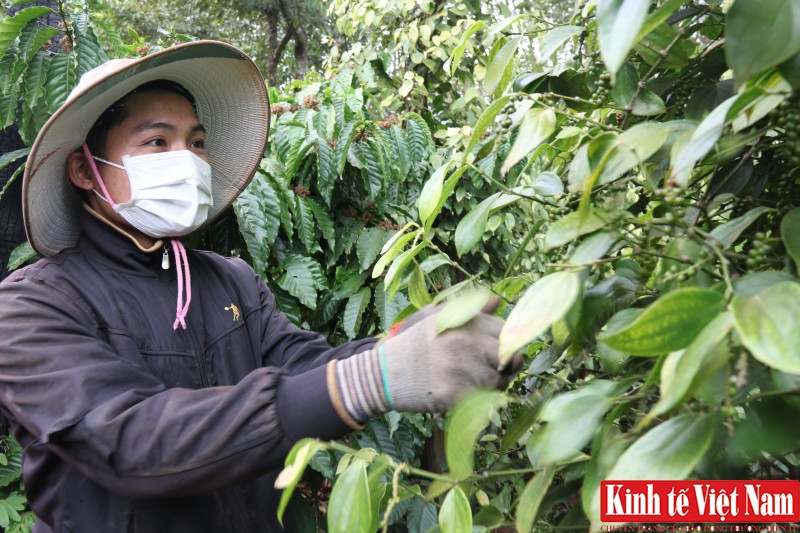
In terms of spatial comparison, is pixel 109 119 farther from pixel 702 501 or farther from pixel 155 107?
pixel 702 501

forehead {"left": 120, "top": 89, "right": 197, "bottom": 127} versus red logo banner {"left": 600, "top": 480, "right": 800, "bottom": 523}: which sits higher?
forehead {"left": 120, "top": 89, "right": 197, "bottom": 127}

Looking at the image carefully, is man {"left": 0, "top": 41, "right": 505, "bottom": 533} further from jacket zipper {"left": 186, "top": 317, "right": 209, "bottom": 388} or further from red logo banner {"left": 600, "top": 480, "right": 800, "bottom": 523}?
red logo banner {"left": 600, "top": 480, "right": 800, "bottom": 523}

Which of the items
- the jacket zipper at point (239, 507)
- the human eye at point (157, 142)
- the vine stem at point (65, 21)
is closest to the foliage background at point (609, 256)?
the vine stem at point (65, 21)

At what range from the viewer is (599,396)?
640 millimetres

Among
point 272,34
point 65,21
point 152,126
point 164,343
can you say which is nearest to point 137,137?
point 152,126

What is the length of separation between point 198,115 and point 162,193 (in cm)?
37

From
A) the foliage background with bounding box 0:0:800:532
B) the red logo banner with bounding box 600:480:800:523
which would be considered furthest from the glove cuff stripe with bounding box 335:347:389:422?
the red logo banner with bounding box 600:480:800:523

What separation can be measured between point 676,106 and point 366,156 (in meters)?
1.36

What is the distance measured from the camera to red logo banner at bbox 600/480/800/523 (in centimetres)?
59

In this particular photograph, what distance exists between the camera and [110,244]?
131 cm

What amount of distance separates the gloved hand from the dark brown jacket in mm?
38

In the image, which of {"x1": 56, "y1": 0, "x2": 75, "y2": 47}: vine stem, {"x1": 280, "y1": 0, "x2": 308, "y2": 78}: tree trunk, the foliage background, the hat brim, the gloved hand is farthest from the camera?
{"x1": 280, "y1": 0, "x2": 308, "y2": 78}: tree trunk

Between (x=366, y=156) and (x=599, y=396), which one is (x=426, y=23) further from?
(x=599, y=396)

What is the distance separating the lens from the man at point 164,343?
94 centimetres
